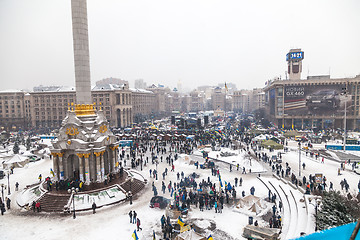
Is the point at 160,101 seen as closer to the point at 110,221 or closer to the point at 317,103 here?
the point at 317,103

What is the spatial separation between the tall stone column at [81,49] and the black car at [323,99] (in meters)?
69.8

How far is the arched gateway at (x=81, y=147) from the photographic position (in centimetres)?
2756

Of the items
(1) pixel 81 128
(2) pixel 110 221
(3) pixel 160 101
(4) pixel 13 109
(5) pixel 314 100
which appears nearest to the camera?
(2) pixel 110 221

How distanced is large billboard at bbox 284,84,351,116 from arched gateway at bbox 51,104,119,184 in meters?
66.6

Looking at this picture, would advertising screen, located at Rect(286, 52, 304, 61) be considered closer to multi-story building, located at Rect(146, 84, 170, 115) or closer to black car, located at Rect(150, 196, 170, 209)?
multi-story building, located at Rect(146, 84, 170, 115)

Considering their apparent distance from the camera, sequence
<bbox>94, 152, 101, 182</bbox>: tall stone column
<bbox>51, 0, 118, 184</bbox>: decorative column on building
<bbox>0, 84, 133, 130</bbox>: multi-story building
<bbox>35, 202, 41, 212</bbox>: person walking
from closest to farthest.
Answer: <bbox>35, 202, 41, 212</bbox>: person walking
<bbox>51, 0, 118, 184</bbox>: decorative column on building
<bbox>94, 152, 101, 182</bbox>: tall stone column
<bbox>0, 84, 133, 130</bbox>: multi-story building

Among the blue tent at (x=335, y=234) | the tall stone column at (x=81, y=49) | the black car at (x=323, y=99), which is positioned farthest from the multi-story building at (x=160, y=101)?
the blue tent at (x=335, y=234)

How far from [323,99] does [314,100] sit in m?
2.53

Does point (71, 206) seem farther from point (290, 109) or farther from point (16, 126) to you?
point (16, 126)

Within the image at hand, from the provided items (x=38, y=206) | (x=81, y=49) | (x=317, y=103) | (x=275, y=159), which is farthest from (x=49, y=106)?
(x=317, y=103)

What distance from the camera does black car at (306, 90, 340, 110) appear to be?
74812mm

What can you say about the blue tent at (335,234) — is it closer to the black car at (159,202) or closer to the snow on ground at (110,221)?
the snow on ground at (110,221)

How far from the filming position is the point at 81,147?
27.4m

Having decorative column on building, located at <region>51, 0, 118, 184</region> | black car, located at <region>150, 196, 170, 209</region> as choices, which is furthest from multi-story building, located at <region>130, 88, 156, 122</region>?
black car, located at <region>150, 196, 170, 209</region>
